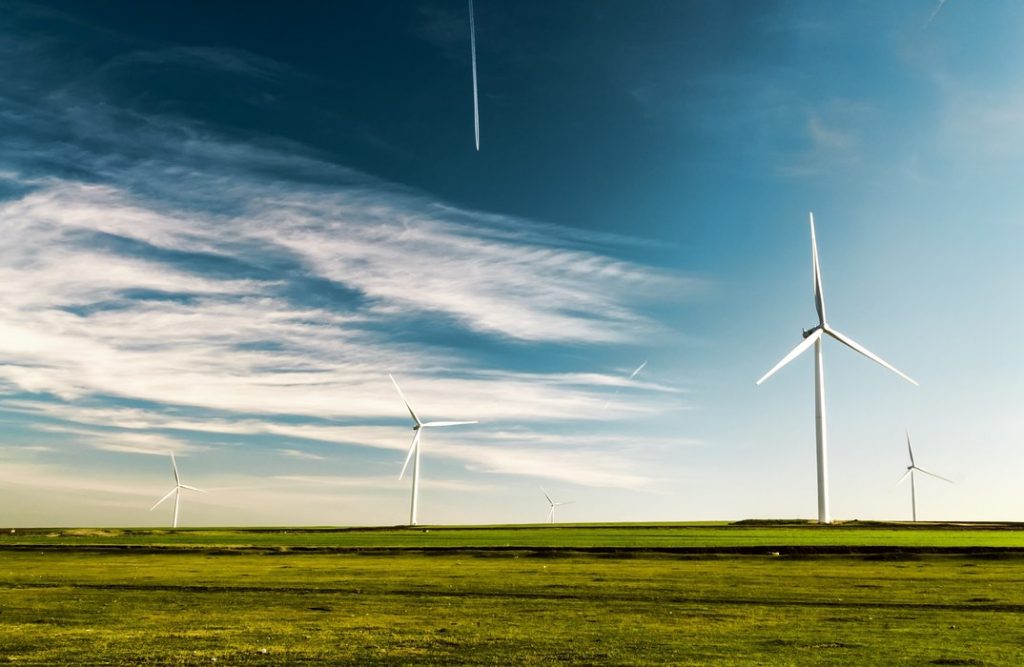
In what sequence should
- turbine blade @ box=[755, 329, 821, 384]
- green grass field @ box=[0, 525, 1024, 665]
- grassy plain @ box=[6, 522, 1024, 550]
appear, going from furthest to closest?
turbine blade @ box=[755, 329, 821, 384] → grassy plain @ box=[6, 522, 1024, 550] → green grass field @ box=[0, 525, 1024, 665]

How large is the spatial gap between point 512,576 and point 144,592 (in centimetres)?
1722

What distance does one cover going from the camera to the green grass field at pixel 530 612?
17.4 m

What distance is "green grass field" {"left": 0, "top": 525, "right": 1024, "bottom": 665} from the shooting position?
57.2 ft

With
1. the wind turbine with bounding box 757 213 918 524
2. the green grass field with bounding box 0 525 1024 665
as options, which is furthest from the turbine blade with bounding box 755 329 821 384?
the green grass field with bounding box 0 525 1024 665

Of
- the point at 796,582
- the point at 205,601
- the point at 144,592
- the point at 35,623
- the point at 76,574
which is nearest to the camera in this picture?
the point at 35,623

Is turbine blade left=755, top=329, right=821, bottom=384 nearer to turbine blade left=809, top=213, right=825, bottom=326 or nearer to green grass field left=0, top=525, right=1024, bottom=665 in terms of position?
turbine blade left=809, top=213, right=825, bottom=326

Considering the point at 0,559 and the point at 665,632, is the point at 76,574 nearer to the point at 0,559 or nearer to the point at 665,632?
the point at 0,559

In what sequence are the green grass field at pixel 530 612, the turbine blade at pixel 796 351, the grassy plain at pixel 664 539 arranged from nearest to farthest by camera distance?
the green grass field at pixel 530 612 < the grassy plain at pixel 664 539 < the turbine blade at pixel 796 351

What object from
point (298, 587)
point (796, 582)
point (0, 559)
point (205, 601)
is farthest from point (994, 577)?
point (0, 559)

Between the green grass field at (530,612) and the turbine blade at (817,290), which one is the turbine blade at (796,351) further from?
the green grass field at (530,612)

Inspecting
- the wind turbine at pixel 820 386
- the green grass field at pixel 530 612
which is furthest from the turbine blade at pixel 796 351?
the green grass field at pixel 530 612

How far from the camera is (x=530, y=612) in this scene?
2517 cm

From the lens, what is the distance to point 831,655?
17062mm

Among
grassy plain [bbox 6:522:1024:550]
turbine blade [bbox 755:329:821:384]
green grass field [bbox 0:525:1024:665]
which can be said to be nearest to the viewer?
green grass field [bbox 0:525:1024:665]
